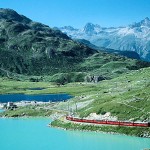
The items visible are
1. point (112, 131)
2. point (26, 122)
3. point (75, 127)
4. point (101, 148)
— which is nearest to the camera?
point (101, 148)

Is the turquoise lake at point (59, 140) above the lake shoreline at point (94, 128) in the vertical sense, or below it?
below

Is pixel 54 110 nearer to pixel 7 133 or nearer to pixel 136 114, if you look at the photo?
pixel 7 133

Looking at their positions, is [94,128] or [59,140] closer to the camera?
[59,140]

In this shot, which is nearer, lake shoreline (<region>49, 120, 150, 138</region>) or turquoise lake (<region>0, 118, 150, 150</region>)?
turquoise lake (<region>0, 118, 150, 150</region>)

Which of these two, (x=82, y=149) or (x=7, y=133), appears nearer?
(x=82, y=149)

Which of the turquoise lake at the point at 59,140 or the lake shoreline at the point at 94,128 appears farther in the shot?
the lake shoreline at the point at 94,128

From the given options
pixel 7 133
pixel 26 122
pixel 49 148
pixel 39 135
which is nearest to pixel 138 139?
pixel 49 148

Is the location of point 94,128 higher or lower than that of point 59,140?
higher

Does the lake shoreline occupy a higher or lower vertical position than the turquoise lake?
higher
